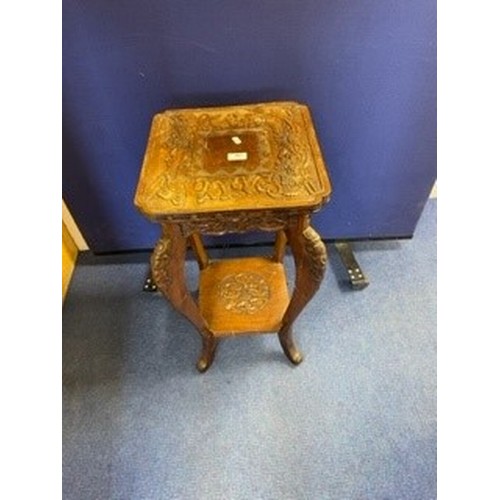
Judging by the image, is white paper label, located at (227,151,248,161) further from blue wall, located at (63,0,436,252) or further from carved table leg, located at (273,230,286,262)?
carved table leg, located at (273,230,286,262)

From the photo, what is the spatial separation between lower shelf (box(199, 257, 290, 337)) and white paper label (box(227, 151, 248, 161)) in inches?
17.8

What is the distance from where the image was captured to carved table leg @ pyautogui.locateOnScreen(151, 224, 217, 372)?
0.74 metres

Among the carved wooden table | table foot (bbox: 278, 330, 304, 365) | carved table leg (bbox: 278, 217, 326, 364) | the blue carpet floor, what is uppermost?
the carved wooden table

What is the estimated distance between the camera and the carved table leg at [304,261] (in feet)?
2.42

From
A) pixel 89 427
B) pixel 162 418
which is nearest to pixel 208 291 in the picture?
pixel 162 418

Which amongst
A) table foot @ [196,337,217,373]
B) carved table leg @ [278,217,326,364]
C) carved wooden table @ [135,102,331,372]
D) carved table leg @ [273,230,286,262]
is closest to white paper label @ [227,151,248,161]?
carved wooden table @ [135,102,331,372]

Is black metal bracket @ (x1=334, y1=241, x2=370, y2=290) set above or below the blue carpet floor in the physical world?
above

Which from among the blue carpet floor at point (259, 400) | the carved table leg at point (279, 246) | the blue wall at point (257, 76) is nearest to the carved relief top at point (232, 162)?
the blue wall at point (257, 76)

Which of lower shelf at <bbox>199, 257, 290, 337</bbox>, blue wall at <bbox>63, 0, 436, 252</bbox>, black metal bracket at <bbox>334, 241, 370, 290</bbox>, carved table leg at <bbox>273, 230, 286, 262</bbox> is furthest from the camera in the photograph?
black metal bracket at <bbox>334, 241, 370, 290</bbox>

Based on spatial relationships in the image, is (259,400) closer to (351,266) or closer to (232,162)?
(351,266)

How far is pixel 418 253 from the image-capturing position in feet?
4.42

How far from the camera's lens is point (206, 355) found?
1.08m

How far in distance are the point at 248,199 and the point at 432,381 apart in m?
0.77

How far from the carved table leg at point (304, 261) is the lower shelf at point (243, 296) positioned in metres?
0.08
